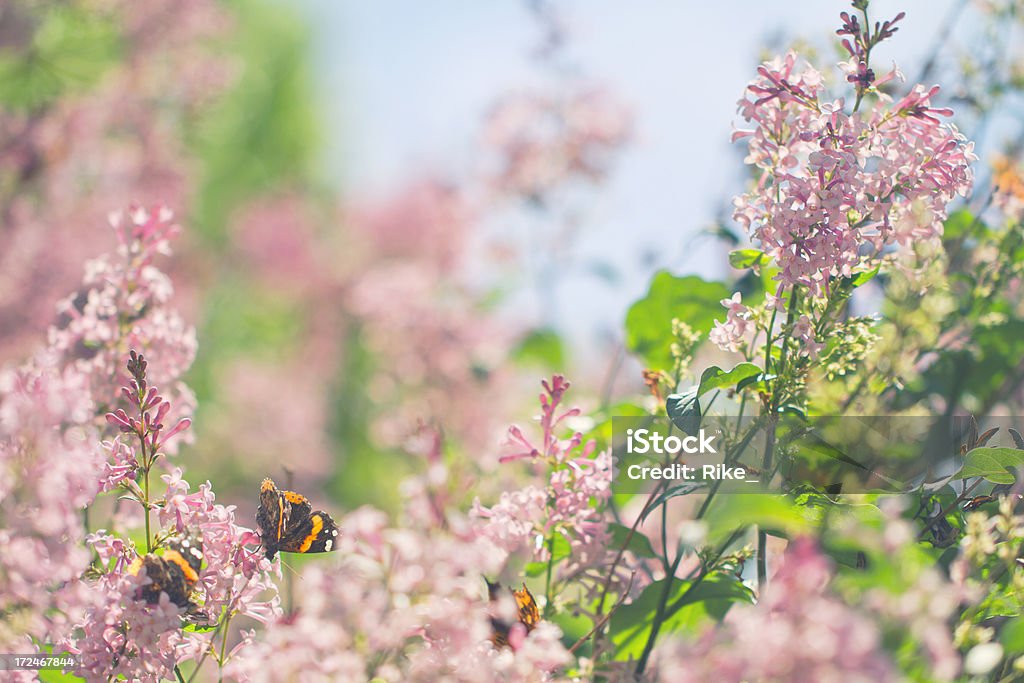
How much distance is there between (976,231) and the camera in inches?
32.3

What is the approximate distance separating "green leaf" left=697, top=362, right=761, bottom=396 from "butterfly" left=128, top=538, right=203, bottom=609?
0.34 m

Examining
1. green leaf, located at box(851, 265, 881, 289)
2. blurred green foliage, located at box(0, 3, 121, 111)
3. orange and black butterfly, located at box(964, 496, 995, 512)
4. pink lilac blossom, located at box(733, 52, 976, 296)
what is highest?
blurred green foliage, located at box(0, 3, 121, 111)

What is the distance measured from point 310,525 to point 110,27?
1.71m

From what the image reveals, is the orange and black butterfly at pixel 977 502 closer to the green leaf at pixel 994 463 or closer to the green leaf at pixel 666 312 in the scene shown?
the green leaf at pixel 994 463

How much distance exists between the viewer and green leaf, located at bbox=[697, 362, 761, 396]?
55 cm

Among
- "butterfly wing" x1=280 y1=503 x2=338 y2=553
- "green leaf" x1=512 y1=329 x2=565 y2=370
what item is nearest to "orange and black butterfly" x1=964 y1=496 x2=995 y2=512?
"butterfly wing" x1=280 y1=503 x2=338 y2=553

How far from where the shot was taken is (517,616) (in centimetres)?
51

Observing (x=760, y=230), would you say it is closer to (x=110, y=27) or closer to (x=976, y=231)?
(x=976, y=231)

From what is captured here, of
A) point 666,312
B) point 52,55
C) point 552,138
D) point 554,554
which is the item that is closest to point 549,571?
point 554,554

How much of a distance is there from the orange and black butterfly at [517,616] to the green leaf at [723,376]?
0.17 meters

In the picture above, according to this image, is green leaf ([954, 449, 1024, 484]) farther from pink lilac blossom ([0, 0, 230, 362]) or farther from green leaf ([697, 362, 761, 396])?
Answer: pink lilac blossom ([0, 0, 230, 362])

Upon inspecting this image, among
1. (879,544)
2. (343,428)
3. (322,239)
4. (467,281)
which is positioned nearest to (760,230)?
(879,544)

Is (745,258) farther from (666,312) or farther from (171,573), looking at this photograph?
(171,573)

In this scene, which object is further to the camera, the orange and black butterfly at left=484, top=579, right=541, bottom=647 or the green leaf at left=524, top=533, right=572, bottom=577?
the green leaf at left=524, top=533, right=572, bottom=577
